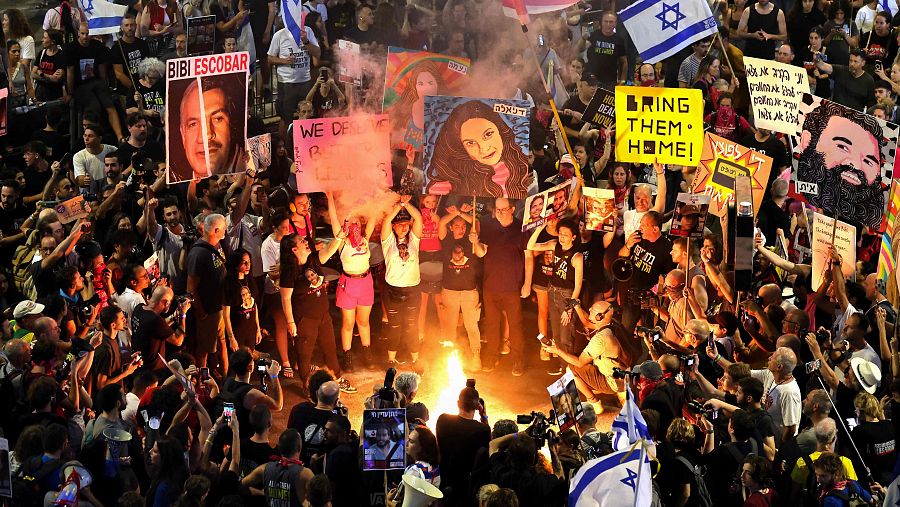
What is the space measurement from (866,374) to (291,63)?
27.2ft

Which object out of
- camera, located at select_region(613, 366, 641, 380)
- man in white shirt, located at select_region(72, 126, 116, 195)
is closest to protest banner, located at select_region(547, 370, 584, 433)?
camera, located at select_region(613, 366, 641, 380)

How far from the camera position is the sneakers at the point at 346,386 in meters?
13.2

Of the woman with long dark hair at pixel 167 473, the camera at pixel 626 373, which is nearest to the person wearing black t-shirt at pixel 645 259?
the camera at pixel 626 373

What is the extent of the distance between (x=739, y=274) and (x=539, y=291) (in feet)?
6.59

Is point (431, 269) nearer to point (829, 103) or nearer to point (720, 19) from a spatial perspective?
point (829, 103)

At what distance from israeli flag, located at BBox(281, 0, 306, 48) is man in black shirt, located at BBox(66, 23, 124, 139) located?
217cm

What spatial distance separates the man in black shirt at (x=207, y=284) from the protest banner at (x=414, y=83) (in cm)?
291

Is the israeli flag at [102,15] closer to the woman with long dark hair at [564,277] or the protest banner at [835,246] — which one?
the woman with long dark hair at [564,277]

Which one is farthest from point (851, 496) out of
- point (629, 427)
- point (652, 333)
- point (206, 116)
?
point (206, 116)

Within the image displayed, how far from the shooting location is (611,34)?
55.1 ft

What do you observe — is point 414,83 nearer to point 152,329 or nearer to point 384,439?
point 152,329

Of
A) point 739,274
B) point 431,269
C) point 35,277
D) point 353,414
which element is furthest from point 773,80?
point 35,277

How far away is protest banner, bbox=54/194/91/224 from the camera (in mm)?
12422

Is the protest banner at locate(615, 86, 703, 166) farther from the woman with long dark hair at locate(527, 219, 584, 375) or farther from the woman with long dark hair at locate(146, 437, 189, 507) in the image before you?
the woman with long dark hair at locate(146, 437, 189, 507)
